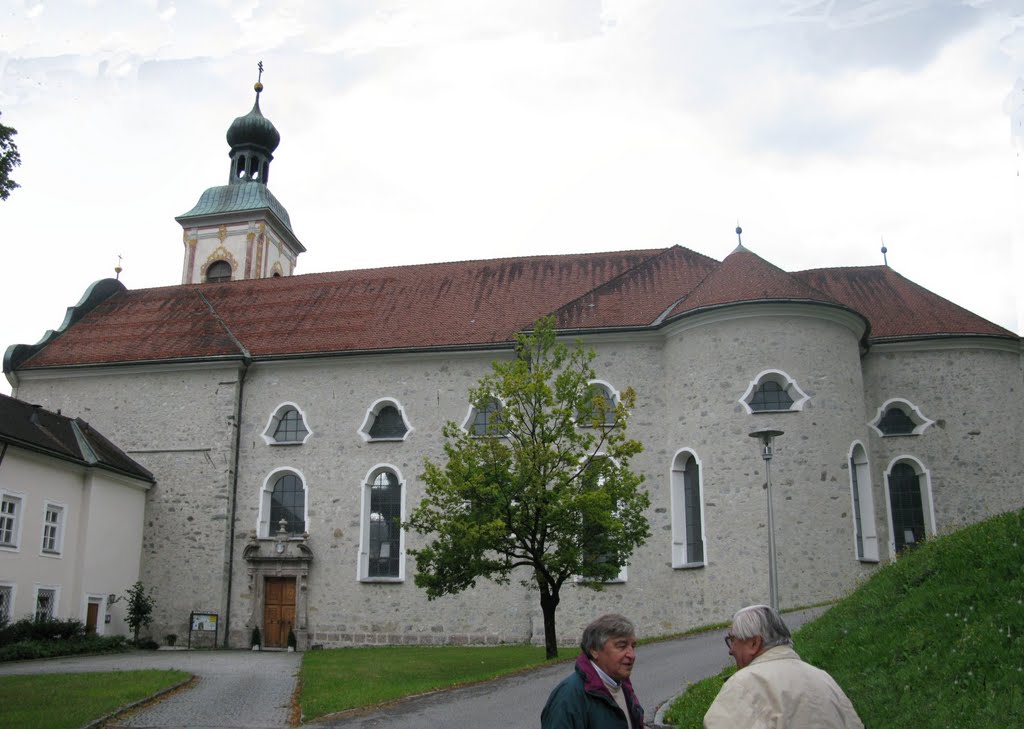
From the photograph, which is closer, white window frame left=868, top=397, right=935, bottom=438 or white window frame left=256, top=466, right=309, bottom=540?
white window frame left=868, top=397, right=935, bottom=438

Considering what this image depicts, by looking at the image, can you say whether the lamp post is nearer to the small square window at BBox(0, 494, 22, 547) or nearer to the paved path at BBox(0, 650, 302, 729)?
the paved path at BBox(0, 650, 302, 729)

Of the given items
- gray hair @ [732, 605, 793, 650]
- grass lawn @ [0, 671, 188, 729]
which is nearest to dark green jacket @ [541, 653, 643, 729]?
gray hair @ [732, 605, 793, 650]

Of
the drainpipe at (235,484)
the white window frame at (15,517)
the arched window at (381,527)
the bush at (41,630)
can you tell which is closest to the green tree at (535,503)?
the arched window at (381,527)

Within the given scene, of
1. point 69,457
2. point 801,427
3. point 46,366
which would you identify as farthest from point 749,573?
point 46,366

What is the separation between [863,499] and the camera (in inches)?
904

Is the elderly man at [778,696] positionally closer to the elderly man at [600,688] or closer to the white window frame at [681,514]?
the elderly man at [600,688]

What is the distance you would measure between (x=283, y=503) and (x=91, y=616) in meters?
5.82

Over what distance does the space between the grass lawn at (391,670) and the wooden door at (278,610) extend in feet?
7.93

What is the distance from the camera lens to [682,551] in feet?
75.2

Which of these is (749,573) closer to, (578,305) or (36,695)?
(578,305)

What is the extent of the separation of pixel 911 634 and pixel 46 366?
27249 millimetres

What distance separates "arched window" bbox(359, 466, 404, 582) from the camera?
1002 inches

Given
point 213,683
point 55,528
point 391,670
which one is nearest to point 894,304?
point 391,670

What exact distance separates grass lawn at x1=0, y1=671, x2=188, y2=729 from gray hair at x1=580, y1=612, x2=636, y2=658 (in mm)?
9500
